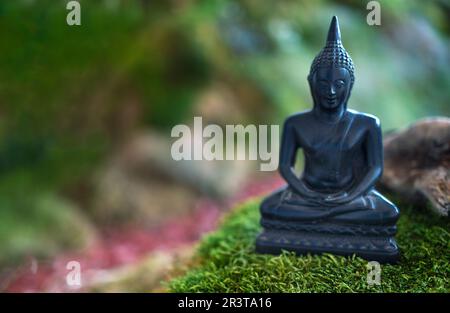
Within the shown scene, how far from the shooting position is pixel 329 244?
2.25 meters

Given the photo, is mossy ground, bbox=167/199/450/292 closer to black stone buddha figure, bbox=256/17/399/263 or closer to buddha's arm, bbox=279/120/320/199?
black stone buddha figure, bbox=256/17/399/263

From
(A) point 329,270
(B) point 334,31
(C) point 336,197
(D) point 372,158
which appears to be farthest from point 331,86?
(A) point 329,270

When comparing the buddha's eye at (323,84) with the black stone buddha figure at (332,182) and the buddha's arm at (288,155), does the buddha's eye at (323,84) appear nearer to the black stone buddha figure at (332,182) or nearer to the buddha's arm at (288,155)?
the black stone buddha figure at (332,182)

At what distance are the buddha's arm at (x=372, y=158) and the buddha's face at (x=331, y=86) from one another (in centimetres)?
23

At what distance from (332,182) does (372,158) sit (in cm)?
23

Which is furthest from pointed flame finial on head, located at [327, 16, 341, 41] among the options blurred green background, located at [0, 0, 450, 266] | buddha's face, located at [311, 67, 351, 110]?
blurred green background, located at [0, 0, 450, 266]

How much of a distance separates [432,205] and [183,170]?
9.96 ft

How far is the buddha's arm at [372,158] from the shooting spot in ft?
7.54

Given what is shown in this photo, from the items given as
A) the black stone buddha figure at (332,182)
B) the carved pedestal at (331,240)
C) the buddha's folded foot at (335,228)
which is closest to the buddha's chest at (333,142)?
the black stone buddha figure at (332,182)

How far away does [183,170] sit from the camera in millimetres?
5043

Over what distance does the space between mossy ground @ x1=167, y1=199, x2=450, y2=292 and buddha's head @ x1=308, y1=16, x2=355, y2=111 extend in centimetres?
78

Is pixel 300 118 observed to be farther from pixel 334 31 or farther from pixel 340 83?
pixel 334 31
